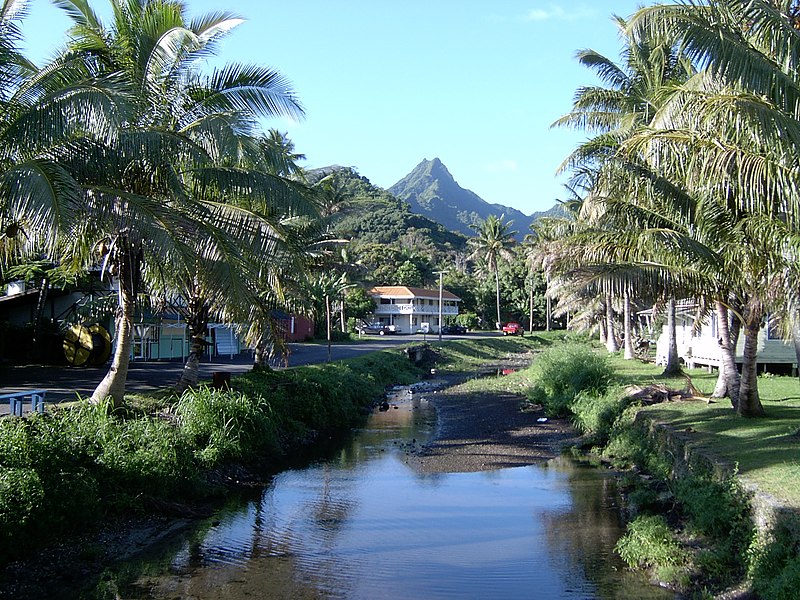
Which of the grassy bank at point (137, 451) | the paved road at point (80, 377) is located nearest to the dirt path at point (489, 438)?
the grassy bank at point (137, 451)

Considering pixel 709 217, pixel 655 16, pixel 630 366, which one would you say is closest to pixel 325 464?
pixel 709 217

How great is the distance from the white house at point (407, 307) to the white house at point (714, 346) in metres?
42.1

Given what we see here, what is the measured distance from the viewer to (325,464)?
16.9m

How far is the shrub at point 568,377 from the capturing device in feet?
76.9

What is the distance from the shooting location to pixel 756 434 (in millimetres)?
12586

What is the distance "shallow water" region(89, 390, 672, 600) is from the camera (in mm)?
9188

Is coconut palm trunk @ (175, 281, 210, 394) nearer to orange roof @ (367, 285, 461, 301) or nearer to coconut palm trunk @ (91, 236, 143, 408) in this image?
coconut palm trunk @ (91, 236, 143, 408)

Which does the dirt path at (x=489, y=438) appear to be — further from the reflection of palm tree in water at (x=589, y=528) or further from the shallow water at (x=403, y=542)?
the reflection of palm tree in water at (x=589, y=528)

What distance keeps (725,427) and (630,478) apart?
2.06 m

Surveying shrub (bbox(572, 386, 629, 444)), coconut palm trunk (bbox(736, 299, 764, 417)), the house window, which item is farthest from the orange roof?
coconut palm trunk (bbox(736, 299, 764, 417))

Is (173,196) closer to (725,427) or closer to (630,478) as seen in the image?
(630,478)

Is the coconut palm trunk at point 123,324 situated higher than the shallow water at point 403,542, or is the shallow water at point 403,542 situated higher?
the coconut palm trunk at point 123,324

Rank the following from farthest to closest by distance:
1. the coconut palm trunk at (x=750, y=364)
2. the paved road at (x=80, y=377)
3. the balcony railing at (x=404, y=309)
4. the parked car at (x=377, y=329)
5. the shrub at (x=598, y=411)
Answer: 1. the balcony railing at (x=404, y=309)
2. the parked car at (x=377, y=329)
3. the shrub at (x=598, y=411)
4. the paved road at (x=80, y=377)
5. the coconut palm trunk at (x=750, y=364)

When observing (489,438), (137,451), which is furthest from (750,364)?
(137,451)
